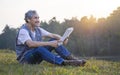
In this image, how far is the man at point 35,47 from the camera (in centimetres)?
829

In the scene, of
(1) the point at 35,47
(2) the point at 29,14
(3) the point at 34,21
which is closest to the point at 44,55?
(1) the point at 35,47

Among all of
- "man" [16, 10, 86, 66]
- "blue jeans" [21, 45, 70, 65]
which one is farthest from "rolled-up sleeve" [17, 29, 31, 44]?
"blue jeans" [21, 45, 70, 65]

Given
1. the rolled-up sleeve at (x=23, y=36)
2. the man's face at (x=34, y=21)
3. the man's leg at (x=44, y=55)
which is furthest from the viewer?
the man's face at (x=34, y=21)

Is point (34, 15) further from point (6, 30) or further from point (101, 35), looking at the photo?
point (6, 30)

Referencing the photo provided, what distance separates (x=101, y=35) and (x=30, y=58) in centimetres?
6706

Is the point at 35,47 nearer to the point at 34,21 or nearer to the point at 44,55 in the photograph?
the point at 44,55

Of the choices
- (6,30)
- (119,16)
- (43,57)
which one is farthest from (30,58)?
(6,30)

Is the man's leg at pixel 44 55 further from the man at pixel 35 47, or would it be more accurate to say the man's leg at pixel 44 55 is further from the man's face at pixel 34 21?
the man's face at pixel 34 21

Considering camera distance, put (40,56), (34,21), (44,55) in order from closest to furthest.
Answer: (44,55) → (40,56) → (34,21)

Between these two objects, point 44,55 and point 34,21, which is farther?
point 34,21

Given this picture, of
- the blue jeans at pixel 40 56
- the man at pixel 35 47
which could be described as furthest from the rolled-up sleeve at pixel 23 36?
the blue jeans at pixel 40 56

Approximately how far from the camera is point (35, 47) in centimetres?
850

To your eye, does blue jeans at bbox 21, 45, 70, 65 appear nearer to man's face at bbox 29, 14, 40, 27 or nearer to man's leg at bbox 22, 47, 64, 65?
man's leg at bbox 22, 47, 64, 65

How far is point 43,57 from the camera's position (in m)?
8.29
